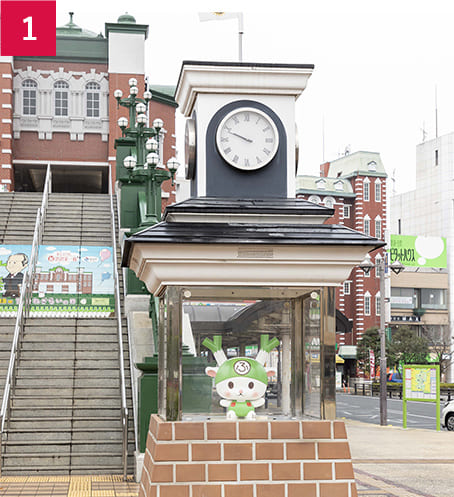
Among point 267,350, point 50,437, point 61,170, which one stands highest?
point 61,170

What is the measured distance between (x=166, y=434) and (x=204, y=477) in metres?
0.41

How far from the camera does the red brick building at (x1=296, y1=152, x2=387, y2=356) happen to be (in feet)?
240

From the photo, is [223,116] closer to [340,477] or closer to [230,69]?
[230,69]

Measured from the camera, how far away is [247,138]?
23.7 feet

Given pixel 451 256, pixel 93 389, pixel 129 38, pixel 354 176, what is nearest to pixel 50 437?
pixel 93 389

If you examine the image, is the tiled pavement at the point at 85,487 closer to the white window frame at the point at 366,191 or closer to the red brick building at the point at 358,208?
the red brick building at the point at 358,208

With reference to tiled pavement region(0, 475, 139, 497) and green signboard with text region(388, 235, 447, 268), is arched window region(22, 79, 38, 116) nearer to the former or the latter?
tiled pavement region(0, 475, 139, 497)

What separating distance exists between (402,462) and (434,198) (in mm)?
73340

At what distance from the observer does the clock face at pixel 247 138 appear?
720 cm

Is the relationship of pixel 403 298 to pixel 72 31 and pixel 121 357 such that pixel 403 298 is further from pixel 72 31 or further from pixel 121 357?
pixel 121 357

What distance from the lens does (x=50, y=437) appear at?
14789 mm

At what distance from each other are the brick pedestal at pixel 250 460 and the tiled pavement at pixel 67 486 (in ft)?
20.0

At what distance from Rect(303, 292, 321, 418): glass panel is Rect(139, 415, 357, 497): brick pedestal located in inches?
11.8

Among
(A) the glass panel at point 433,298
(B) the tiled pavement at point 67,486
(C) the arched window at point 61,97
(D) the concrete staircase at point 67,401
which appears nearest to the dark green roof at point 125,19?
(C) the arched window at point 61,97
